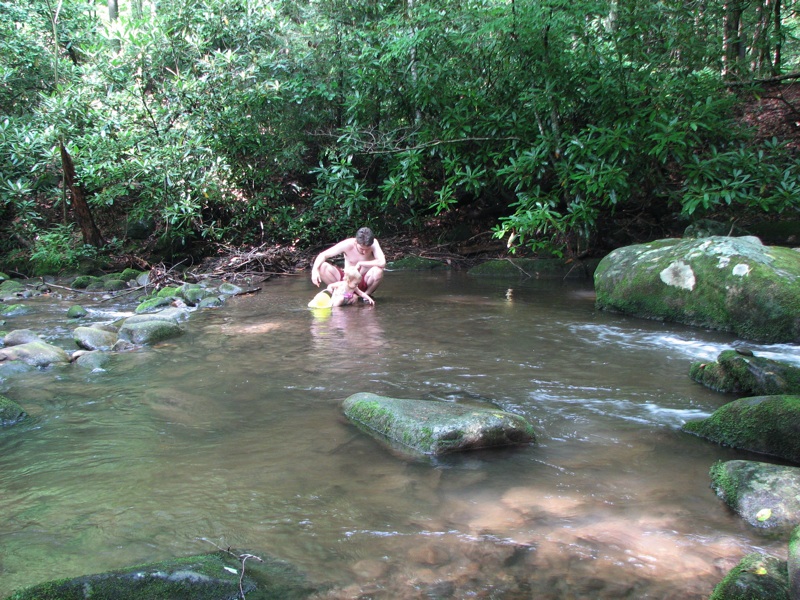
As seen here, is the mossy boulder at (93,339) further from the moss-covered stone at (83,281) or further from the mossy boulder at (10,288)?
the moss-covered stone at (83,281)

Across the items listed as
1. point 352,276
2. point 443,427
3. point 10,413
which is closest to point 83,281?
point 352,276

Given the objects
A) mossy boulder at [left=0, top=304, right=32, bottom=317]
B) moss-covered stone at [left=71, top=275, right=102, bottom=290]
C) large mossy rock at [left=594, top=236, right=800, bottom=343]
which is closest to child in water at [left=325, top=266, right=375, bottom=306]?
large mossy rock at [left=594, top=236, right=800, bottom=343]

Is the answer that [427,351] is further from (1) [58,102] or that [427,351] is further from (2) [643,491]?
(1) [58,102]

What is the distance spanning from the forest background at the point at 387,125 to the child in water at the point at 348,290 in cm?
243

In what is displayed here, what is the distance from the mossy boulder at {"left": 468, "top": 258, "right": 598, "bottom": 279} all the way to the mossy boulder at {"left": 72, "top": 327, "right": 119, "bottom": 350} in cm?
674

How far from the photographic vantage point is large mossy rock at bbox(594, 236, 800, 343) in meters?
5.72

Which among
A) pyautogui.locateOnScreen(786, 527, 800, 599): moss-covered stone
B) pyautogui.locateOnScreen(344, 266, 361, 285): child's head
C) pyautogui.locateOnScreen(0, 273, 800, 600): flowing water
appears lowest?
pyautogui.locateOnScreen(0, 273, 800, 600): flowing water

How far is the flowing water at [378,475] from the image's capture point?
2305mm

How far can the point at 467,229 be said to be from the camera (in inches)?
520

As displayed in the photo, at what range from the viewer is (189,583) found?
2.07 metres

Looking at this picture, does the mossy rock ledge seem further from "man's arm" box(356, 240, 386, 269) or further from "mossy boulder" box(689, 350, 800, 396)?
"man's arm" box(356, 240, 386, 269)

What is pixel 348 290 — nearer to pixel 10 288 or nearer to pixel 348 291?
pixel 348 291

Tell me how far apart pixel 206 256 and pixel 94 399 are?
8540 millimetres

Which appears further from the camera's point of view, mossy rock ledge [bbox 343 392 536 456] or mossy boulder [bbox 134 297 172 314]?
mossy boulder [bbox 134 297 172 314]
